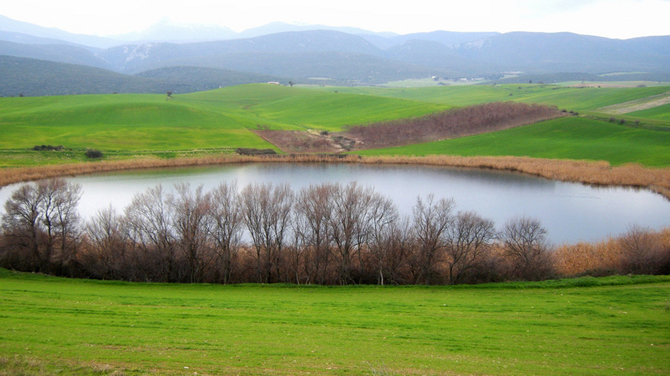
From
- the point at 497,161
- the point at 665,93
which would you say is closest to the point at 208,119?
the point at 497,161

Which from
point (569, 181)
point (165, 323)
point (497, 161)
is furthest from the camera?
point (497, 161)

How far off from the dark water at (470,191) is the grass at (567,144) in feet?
37.2

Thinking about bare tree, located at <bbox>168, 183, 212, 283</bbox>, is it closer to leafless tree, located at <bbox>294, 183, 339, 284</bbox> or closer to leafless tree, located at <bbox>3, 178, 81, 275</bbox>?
leafless tree, located at <bbox>294, 183, 339, 284</bbox>

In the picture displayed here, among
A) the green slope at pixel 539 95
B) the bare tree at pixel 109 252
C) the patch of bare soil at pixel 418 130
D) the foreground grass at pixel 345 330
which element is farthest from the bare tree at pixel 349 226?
the green slope at pixel 539 95

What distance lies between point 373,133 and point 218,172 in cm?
3309

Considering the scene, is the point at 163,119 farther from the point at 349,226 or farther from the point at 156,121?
the point at 349,226

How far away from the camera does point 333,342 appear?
45.0 feet

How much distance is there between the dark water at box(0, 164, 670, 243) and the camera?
3631 cm

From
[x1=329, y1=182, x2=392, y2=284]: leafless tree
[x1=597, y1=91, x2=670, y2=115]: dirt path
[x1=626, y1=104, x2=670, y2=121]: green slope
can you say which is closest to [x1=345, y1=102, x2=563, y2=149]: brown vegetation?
[x1=626, y1=104, x2=670, y2=121]: green slope

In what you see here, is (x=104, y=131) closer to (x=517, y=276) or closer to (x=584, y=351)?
(x=517, y=276)

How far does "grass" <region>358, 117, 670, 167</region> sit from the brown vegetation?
361 centimetres

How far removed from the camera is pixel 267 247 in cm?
2692

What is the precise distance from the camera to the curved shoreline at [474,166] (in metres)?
48.0

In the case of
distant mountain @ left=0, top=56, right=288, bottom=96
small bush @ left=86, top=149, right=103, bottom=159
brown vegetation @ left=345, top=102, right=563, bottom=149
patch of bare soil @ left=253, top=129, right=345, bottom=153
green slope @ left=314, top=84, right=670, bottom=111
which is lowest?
small bush @ left=86, top=149, right=103, bottom=159
